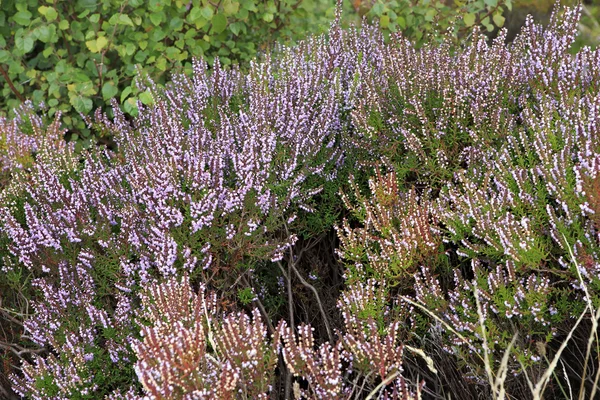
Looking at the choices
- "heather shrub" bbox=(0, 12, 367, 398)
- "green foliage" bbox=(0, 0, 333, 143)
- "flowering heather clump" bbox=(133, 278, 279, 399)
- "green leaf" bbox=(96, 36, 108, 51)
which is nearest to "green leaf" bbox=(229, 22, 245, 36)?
"green foliage" bbox=(0, 0, 333, 143)

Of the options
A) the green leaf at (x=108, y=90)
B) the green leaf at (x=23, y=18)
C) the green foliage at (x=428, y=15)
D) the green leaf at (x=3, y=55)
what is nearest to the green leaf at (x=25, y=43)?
the green leaf at (x=23, y=18)

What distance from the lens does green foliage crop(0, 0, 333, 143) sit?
4285mm

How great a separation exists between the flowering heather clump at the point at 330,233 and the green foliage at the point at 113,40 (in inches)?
43.5

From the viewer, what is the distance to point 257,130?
283 cm

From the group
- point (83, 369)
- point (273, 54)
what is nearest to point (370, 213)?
point (83, 369)

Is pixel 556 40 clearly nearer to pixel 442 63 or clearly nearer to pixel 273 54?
pixel 442 63

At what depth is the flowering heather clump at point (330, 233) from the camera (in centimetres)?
217

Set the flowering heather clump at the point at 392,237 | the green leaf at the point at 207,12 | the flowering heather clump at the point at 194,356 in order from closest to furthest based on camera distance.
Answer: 1. the flowering heather clump at the point at 194,356
2. the flowering heather clump at the point at 392,237
3. the green leaf at the point at 207,12

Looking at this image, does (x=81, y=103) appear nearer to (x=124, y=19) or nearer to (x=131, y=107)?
(x=131, y=107)

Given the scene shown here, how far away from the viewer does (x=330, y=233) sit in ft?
10.5

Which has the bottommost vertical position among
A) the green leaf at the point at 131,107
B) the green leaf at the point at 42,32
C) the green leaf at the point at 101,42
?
the green leaf at the point at 131,107

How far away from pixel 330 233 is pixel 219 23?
1.94 meters

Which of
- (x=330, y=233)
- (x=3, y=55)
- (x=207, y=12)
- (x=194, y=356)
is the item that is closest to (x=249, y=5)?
(x=207, y=12)

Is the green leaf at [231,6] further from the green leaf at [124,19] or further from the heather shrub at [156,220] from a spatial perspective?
the heather shrub at [156,220]
